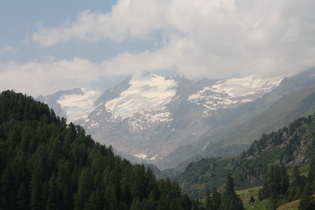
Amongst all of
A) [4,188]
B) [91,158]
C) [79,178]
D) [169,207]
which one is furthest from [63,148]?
[169,207]

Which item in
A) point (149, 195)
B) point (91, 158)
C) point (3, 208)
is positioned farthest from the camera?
point (91, 158)

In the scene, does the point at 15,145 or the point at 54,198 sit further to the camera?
the point at 15,145

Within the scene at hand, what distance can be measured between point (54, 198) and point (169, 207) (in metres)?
40.1

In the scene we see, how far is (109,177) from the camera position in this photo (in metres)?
150

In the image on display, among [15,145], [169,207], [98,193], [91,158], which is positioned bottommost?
[169,207]

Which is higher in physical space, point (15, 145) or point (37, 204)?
point (15, 145)

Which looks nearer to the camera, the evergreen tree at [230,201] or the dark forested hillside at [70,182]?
the dark forested hillside at [70,182]

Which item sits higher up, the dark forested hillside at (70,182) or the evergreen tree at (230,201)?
the dark forested hillside at (70,182)

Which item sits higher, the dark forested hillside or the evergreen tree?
the dark forested hillside

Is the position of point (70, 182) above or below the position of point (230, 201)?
above

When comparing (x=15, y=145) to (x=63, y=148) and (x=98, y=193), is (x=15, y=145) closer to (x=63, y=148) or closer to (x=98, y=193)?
(x=63, y=148)

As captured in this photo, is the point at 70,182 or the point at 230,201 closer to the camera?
the point at 70,182

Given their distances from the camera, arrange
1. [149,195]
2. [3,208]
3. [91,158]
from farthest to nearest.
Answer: [91,158] → [149,195] → [3,208]

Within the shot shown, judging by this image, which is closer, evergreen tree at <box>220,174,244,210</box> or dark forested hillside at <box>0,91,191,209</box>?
dark forested hillside at <box>0,91,191,209</box>
